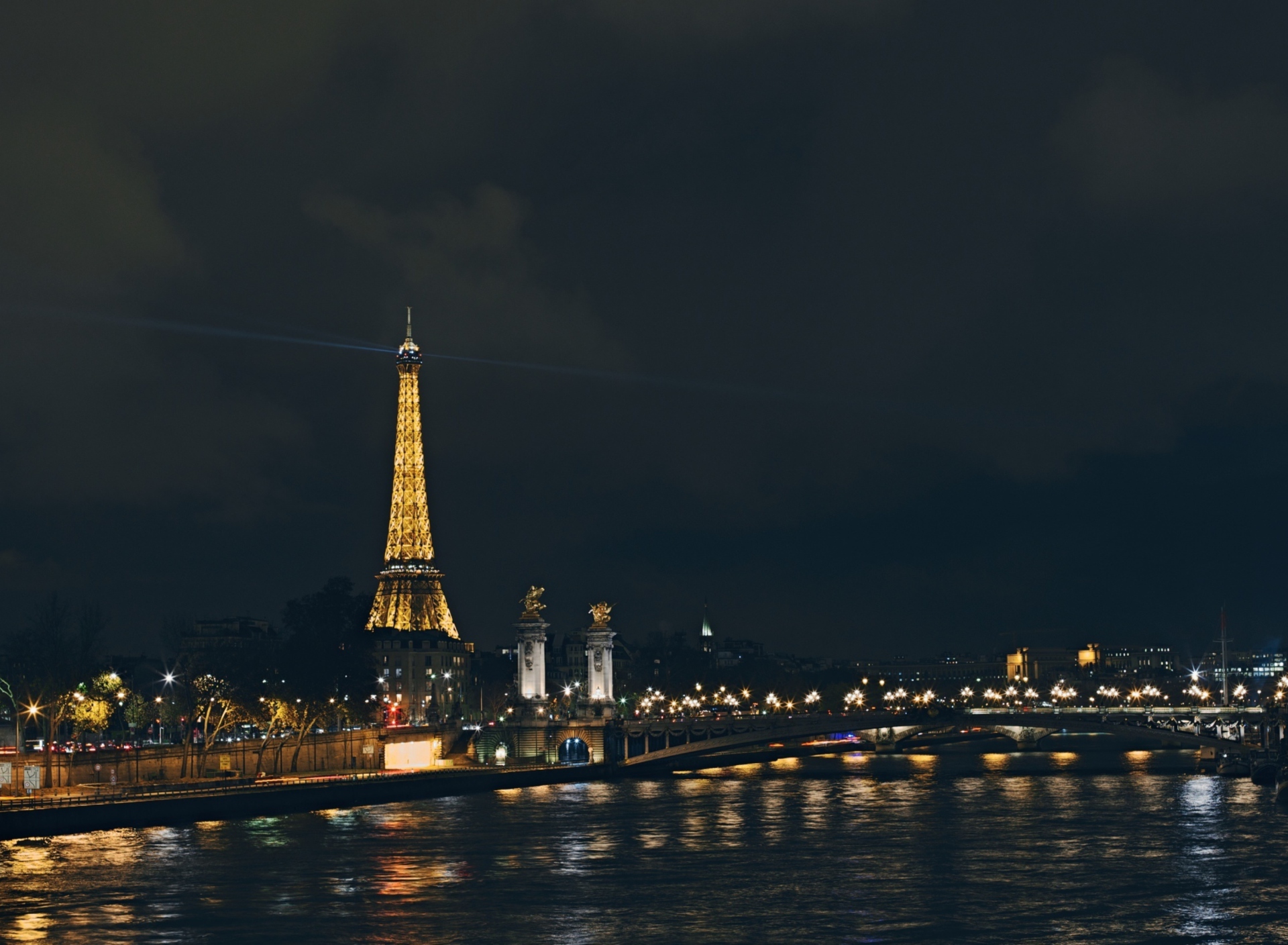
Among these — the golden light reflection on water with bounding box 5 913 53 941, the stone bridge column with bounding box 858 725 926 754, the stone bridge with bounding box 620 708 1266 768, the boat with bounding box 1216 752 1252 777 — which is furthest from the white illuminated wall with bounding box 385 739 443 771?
the golden light reflection on water with bounding box 5 913 53 941

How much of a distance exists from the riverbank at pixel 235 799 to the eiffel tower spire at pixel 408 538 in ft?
135

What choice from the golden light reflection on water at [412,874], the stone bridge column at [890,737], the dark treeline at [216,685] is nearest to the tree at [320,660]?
the dark treeline at [216,685]

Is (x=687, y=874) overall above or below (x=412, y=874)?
below

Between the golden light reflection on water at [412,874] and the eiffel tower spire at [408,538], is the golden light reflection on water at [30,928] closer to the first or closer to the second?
the golden light reflection on water at [412,874]

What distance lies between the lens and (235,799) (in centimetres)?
6588

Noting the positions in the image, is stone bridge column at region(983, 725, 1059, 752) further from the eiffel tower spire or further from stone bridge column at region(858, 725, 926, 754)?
the eiffel tower spire

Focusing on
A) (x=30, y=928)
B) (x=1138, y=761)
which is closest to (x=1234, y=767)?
(x=1138, y=761)

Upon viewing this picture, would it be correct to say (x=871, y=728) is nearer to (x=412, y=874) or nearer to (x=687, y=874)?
(x=687, y=874)

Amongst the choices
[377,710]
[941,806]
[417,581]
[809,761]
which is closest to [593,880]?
[941,806]

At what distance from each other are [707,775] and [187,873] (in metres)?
53.5

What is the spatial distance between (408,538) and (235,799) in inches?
2445

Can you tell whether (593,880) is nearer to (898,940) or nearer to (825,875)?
(825,875)

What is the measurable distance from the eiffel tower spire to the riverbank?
41.2 metres

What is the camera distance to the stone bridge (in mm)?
102125
